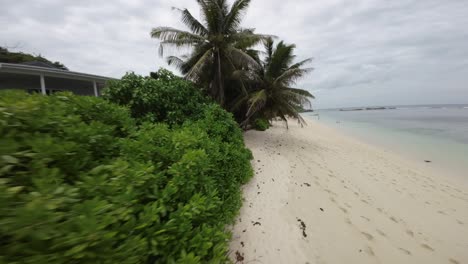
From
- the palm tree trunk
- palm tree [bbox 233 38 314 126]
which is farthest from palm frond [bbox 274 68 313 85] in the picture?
the palm tree trunk

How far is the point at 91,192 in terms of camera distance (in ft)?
3.94

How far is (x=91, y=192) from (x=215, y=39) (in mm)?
9745

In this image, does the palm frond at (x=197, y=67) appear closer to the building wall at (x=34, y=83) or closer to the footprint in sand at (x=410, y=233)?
the building wall at (x=34, y=83)

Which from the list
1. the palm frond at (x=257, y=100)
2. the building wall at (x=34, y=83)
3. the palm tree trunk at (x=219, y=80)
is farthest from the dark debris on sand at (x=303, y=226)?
the building wall at (x=34, y=83)

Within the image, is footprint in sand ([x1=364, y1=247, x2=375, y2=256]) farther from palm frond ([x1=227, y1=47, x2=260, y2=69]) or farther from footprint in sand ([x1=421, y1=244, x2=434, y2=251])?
palm frond ([x1=227, y1=47, x2=260, y2=69])

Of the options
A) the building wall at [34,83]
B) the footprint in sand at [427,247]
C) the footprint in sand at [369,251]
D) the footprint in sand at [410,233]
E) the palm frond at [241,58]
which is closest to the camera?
the footprint in sand at [369,251]

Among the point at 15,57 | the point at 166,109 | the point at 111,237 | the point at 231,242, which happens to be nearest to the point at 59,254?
the point at 111,237

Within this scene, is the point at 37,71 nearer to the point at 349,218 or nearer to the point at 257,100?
the point at 257,100

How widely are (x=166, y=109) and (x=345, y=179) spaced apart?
18.3ft

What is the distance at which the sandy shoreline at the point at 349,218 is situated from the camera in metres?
2.95

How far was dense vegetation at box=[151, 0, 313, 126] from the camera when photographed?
938 centimetres

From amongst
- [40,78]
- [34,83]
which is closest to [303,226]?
[40,78]

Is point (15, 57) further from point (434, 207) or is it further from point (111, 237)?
point (434, 207)

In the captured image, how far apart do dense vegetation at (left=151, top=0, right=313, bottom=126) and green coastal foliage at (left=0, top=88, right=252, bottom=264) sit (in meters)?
7.28
